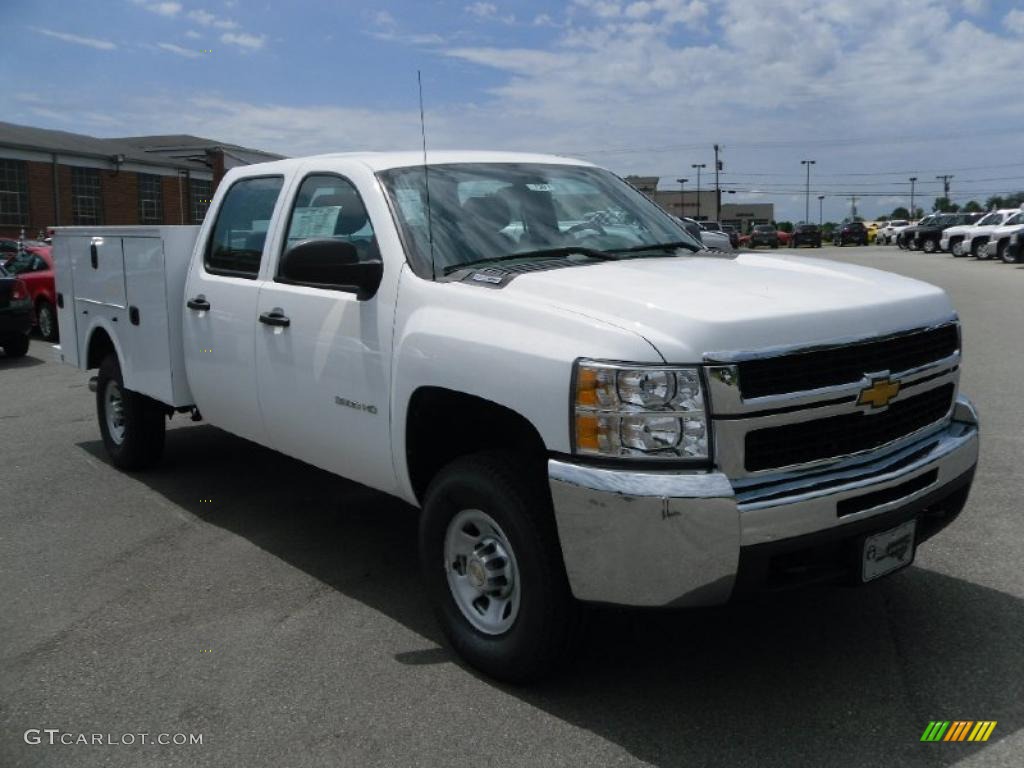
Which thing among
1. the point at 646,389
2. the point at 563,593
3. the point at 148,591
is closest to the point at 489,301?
the point at 646,389

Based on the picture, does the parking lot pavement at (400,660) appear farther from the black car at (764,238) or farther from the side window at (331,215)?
the black car at (764,238)

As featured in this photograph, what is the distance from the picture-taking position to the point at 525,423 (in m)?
3.57

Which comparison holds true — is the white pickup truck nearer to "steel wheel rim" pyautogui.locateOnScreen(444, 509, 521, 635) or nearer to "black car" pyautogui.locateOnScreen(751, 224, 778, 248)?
"steel wheel rim" pyautogui.locateOnScreen(444, 509, 521, 635)

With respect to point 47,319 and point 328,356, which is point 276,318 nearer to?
point 328,356

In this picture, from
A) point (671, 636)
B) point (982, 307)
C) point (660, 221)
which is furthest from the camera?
point (982, 307)

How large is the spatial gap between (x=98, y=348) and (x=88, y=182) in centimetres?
4089

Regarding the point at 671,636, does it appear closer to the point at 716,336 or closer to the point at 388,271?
the point at 716,336

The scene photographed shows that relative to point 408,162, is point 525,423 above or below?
below

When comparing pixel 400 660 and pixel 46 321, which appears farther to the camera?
pixel 46 321

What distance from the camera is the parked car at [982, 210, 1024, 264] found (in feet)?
112

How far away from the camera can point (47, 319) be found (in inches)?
643

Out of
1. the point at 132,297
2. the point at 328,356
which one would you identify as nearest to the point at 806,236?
the point at 132,297

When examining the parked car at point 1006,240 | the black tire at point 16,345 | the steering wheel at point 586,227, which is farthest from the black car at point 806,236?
the steering wheel at point 586,227

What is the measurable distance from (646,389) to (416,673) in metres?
1.53
